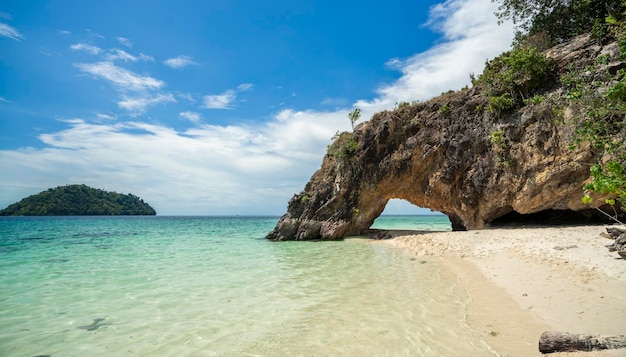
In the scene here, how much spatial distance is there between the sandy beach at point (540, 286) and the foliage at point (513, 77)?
30.3 ft

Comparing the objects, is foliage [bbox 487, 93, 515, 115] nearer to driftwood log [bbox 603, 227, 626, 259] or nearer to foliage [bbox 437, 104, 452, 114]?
foliage [bbox 437, 104, 452, 114]

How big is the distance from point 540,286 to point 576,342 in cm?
465

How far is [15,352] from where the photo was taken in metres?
5.67

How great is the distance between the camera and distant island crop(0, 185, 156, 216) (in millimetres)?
107500

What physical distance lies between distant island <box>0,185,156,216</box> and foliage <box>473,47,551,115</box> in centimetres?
13650

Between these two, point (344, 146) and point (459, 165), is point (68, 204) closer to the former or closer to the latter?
point (344, 146)

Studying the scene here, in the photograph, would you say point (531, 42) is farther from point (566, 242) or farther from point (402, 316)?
point (402, 316)

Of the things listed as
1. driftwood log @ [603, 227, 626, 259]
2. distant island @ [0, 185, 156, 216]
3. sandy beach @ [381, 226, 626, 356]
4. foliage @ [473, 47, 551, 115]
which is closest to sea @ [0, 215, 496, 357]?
sandy beach @ [381, 226, 626, 356]

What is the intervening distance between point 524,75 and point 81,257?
30.2 m

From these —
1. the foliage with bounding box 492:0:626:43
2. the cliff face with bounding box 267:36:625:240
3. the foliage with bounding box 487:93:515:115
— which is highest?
the foliage with bounding box 492:0:626:43

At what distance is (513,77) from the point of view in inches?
763

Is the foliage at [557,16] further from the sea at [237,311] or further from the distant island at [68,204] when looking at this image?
the distant island at [68,204]

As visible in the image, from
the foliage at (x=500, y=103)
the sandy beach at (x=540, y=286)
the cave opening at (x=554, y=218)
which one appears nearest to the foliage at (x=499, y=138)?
the foliage at (x=500, y=103)

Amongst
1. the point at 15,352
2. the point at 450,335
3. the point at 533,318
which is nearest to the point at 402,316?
the point at 450,335
